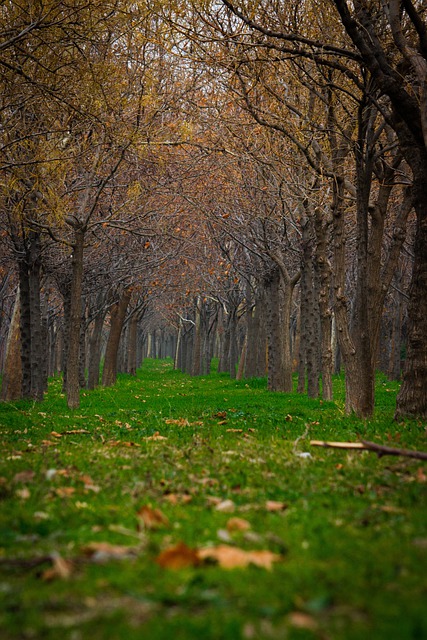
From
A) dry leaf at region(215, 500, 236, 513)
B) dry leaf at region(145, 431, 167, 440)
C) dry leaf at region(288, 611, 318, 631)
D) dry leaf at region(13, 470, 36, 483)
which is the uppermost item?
dry leaf at region(288, 611, 318, 631)

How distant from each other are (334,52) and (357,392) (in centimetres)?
618

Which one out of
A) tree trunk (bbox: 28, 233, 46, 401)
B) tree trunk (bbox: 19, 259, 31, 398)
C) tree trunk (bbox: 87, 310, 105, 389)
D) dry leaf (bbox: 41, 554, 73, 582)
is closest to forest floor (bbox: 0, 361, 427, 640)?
dry leaf (bbox: 41, 554, 73, 582)

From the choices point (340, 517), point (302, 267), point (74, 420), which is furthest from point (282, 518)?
point (302, 267)

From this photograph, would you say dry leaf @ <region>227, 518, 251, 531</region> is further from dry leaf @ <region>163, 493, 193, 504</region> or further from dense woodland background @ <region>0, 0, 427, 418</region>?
dense woodland background @ <region>0, 0, 427, 418</region>

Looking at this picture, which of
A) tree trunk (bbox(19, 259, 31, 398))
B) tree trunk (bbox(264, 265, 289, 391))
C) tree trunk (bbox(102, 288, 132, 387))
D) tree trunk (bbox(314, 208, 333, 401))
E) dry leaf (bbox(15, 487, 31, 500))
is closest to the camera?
dry leaf (bbox(15, 487, 31, 500))

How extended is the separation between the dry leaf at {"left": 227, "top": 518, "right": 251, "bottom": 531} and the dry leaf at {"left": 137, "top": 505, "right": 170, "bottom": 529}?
0.42 m

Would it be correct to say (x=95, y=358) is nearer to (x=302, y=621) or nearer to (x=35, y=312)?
(x=35, y=312)

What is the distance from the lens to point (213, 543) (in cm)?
334

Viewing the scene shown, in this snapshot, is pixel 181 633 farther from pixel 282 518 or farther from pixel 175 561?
pixel 282 518

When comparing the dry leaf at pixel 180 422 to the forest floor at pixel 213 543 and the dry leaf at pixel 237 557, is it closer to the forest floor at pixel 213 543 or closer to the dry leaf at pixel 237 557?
the forest floor at pixel 213 543

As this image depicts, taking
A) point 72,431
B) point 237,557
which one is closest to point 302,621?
point 237,557

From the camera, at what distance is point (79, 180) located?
1745cm

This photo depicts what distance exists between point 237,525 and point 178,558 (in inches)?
28.8

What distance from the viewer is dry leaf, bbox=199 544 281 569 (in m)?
2.92
